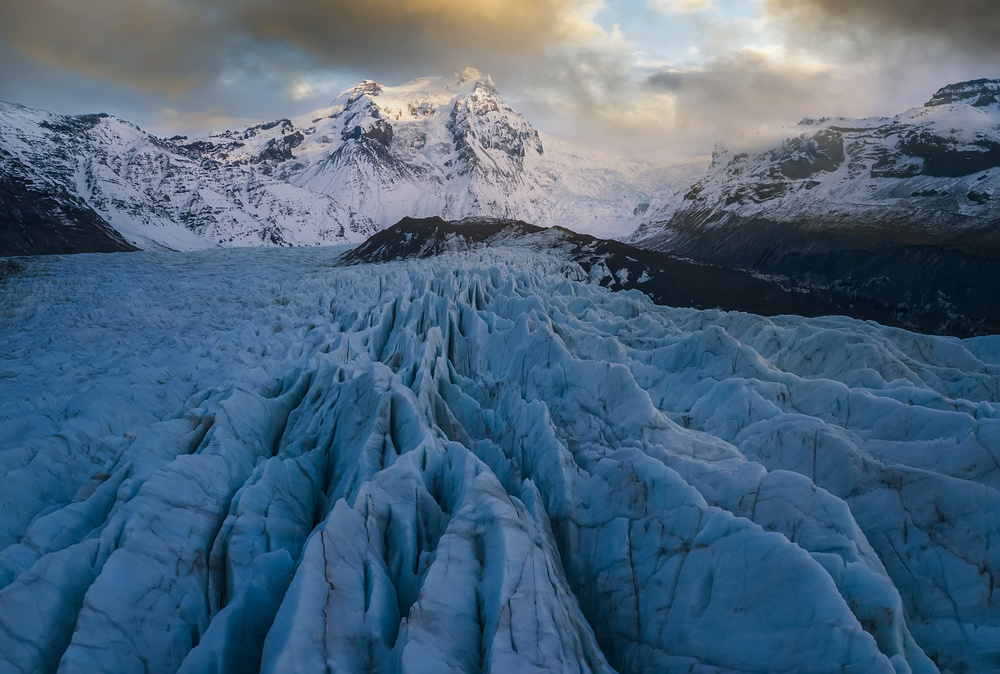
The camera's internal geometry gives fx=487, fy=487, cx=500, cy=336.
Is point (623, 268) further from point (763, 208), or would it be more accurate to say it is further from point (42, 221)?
point (42, 221)

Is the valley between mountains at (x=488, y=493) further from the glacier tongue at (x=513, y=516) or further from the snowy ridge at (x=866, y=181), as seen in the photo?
the snowy ridge at (x=866, y=181)

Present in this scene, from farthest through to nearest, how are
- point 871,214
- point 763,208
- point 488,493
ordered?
point 763,208, point 871,214, point 488,493

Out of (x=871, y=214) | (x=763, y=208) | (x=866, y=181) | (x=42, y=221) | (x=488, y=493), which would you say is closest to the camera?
(x=488, y=493)

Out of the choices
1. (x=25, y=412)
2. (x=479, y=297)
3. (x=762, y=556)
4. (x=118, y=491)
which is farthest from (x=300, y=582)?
(x=479, y=297)

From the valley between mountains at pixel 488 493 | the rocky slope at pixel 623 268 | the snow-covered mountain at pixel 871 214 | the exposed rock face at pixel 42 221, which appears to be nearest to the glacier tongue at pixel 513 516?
the valley between mountains at pixel 488 493

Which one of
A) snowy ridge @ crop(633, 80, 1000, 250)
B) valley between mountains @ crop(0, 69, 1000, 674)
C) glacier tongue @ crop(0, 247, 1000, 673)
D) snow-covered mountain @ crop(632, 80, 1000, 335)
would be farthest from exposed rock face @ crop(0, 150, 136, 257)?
snowy ridge @ crop(633, 80, 1000, 250)

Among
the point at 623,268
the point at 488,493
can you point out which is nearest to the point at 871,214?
the point at 623,268
